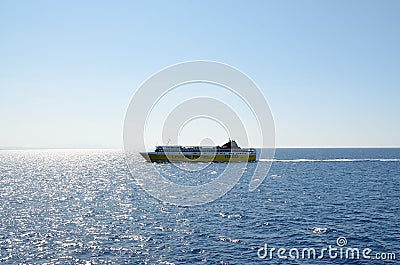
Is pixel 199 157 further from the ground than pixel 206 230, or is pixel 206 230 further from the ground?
pixel 199 157

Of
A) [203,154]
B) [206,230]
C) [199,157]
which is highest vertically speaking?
[203,154]

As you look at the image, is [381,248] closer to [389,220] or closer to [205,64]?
[389,220]

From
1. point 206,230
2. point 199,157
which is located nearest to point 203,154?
point 199,157

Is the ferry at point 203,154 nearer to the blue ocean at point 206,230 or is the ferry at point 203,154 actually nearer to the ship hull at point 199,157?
the ship hull at point 199,157

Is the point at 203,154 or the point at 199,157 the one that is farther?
the point at 199,157

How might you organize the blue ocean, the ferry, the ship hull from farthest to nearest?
the ferry, the ship hull, the blue ocean

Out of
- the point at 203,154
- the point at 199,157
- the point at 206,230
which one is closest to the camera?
the point at 206,230

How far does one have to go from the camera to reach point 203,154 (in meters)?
191

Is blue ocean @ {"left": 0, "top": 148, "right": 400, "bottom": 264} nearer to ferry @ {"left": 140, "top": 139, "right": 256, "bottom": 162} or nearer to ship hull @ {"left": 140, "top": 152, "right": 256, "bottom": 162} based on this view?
ship hull @ {"left": 140, "top": 152, "right": 256, "bottom": 162}

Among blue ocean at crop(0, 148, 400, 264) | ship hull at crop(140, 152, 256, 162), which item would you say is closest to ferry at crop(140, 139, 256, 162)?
ship hull at crop(140, 152, 256, 162)

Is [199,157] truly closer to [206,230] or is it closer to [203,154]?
[203,154]

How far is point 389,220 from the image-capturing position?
175 feet

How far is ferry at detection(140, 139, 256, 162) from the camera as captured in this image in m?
190

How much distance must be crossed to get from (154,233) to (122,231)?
4.91 metres
